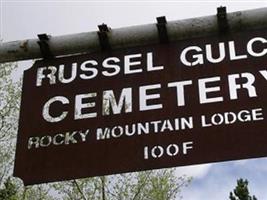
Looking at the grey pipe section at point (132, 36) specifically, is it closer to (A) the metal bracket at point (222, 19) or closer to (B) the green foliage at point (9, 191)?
(A) the metal bracket at point (222, 19)

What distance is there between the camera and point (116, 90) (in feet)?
10.9

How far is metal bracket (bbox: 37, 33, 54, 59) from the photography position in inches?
138

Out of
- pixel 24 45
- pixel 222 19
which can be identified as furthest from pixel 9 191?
pixel 222 19

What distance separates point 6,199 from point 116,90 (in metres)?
17.7

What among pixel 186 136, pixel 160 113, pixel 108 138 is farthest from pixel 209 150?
pixel 108 138

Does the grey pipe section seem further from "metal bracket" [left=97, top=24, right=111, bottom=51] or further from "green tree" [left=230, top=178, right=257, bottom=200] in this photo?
"green tree" [left=230, top=178, right=257, bottom=200]

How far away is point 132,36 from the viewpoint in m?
3.40

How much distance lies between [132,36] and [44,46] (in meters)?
0.60

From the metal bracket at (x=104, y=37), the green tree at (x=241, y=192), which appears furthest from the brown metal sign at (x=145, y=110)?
the green tree at (x=241, y=192)

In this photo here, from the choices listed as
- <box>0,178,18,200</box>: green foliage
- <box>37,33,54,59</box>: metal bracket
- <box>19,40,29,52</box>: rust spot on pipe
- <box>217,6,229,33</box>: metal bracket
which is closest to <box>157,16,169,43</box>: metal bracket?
<box>217,6,229,33</box>: metal bracket

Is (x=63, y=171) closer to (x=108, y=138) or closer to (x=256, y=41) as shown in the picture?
(x=108, y=138)

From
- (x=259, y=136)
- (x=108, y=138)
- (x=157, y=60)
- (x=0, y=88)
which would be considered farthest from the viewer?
(x=0, y=88)

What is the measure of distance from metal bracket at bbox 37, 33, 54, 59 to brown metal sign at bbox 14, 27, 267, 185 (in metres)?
0.05

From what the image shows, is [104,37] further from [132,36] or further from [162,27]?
[162,27]
